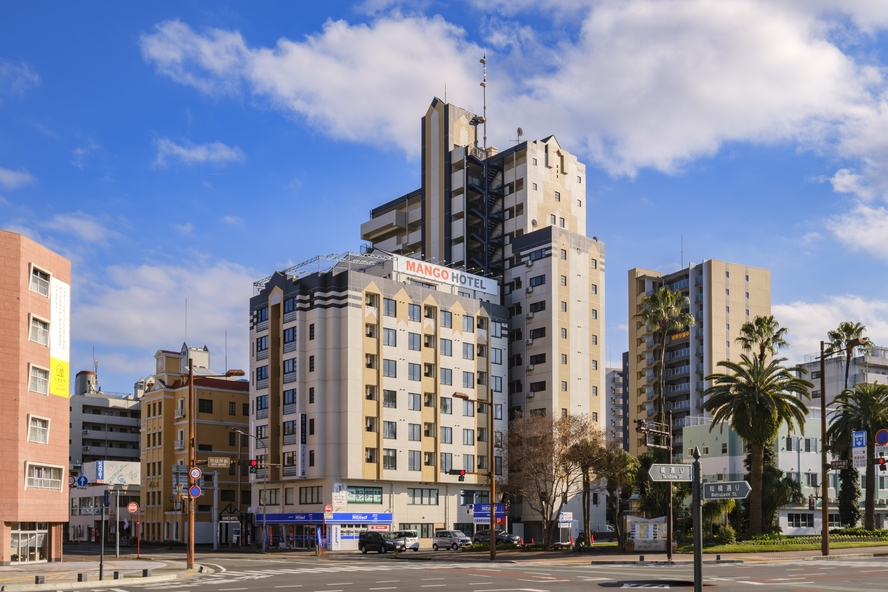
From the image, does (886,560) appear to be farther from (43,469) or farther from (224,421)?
(224,421)

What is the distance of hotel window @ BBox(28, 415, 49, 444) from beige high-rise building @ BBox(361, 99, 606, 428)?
56.6 metres

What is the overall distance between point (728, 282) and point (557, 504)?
55.3m

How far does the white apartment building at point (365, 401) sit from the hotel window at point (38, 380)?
1127 inches

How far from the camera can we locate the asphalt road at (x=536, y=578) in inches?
1283

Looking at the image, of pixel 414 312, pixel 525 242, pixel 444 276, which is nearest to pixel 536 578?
pixel 414 312

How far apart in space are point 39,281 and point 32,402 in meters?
7.66

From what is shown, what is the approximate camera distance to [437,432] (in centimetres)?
9500

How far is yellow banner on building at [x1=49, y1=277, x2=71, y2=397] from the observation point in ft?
193

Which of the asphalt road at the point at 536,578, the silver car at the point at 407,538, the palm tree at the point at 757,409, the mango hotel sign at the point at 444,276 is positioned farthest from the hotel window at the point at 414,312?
the asphalt road at the point at 536,578

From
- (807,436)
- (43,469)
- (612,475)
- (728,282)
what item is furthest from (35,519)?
(728,282)

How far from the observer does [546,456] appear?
264 feet

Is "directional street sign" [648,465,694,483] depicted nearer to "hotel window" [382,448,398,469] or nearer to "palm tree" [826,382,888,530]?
"palm tree" [826,382,888,530]

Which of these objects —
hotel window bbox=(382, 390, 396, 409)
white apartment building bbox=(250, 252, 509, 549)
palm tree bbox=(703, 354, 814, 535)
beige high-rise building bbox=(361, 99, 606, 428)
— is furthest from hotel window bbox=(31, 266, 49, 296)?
beige high-rise building bbox=(361, 99, 606, 428)

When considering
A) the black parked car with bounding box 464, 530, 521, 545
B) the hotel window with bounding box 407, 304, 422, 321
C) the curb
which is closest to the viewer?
the curb
